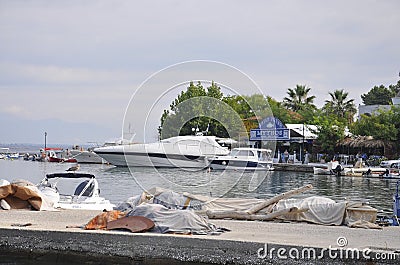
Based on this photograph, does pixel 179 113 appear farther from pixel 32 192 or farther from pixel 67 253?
pixel 67 253

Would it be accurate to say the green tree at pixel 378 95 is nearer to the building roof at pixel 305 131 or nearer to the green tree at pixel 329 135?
the building roof at pixel 305 131

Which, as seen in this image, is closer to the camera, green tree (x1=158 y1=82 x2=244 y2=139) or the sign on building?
green tree (x1=158 y1=82 x2=244 y2=139)

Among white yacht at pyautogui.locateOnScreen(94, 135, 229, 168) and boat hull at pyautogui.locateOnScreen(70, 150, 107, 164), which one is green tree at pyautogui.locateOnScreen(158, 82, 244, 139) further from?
boat hull at pyautogui.locateOnScreen(70, 150, 107, 164)

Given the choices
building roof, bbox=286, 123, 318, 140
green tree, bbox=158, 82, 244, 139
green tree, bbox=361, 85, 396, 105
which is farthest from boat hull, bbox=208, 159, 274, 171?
green tree, bbox=361, 85, 396, 105

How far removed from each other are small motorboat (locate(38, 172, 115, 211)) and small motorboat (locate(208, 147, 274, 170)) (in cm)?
2513

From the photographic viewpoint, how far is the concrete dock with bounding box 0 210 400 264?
517 inches

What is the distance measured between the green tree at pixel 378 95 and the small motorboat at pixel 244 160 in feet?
186

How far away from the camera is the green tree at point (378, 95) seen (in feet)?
367

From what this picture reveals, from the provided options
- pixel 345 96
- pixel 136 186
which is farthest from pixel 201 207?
pixel 345 96

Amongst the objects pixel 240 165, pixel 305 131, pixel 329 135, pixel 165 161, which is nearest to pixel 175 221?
pixel 165 161

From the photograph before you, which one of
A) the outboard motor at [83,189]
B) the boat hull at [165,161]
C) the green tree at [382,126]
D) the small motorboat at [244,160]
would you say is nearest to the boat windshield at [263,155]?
the small motorboat at [244,160]

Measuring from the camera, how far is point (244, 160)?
5450cm

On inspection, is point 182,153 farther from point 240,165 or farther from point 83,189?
point 240,165

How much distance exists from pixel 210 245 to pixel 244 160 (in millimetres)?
40898
